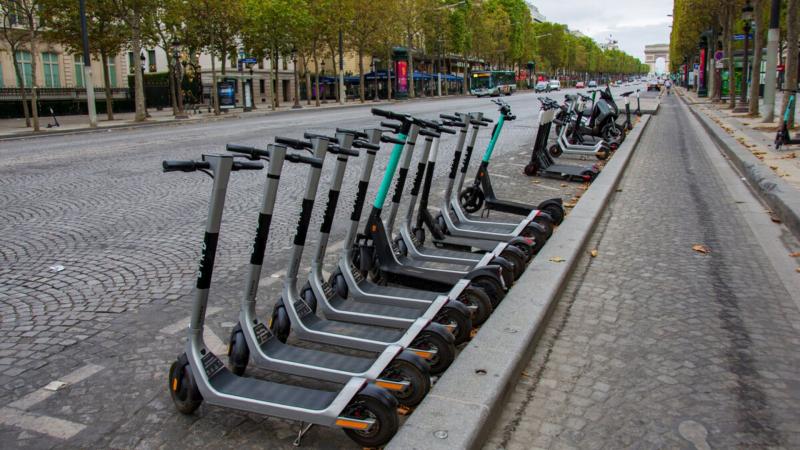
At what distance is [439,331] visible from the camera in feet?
11.2

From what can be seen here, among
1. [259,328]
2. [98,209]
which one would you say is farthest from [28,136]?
[259,328]

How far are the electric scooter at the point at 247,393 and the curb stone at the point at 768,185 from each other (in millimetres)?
5670

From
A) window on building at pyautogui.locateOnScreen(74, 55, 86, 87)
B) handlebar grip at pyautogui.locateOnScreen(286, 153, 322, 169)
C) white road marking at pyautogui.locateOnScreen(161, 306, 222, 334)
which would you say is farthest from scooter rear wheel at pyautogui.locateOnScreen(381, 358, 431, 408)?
window on building at pyautogui.locateOnScreen(74, 55, 86, 87)

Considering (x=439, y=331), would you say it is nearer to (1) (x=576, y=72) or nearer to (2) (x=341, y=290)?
(2) (x=341, y=290)

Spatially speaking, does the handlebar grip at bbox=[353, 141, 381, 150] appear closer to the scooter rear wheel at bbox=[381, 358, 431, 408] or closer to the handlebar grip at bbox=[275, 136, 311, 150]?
the handlebar grip at bbox=[275, 136, 311, 150]

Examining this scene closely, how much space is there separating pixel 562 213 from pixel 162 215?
4.36 m

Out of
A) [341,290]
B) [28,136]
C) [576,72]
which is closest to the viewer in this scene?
[341,290]

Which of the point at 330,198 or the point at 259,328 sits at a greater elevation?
the point at 330,198

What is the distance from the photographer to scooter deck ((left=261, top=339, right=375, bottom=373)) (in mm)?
3162

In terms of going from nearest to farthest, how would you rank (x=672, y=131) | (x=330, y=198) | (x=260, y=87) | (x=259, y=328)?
(x=259, y=328), (x=330, y=198), (x=672, y=131), (x=260, y=87)

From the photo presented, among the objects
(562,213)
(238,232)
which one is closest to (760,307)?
(562,213)

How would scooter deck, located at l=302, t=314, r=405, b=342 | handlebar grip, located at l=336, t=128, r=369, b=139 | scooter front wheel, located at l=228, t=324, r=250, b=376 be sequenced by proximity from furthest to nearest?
handlebar grip, located at l=336, t=128, r=369, b=139 < scooter deck, located at l=302, t=314, r=405, b=342 < scooter front wheel, located at l=228, t=324, r=250, b=376

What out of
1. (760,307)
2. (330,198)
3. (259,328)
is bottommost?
(760,307)

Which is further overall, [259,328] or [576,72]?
[576,72]
